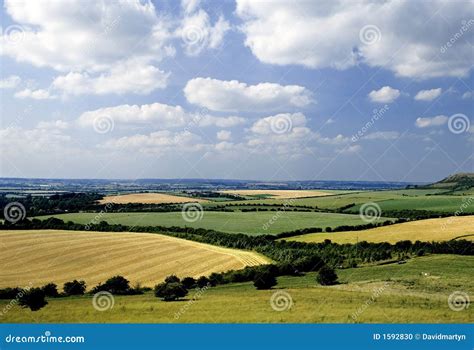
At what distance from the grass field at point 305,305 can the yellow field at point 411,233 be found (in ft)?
40.1

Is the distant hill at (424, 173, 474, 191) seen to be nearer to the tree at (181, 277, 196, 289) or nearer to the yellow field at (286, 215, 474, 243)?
the yellow field at (286, 215, 474, 243)

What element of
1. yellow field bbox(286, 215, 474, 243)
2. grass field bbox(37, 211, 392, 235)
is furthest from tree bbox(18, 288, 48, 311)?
grass field bbox(37, 211, 392, 235)

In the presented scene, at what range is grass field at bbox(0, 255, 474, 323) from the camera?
626 inches

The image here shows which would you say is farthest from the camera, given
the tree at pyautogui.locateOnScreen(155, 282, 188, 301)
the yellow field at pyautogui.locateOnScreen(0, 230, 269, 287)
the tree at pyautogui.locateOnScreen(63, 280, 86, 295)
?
the yellow field at pyautogui.locateOnScreen(0, 230, 269, 287)

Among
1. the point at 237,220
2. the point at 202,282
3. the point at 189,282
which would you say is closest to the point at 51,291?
the point at 189,282

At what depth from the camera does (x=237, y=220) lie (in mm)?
53125

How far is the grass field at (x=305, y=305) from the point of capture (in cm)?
1591

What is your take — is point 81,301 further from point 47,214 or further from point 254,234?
point 47,214

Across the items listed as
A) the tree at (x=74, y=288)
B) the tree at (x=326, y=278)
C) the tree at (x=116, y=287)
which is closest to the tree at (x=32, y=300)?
the tree at (x=74, y=288)

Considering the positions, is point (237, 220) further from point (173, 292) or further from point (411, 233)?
point (173, 292)

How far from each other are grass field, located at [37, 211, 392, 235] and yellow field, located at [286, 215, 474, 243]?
522cm

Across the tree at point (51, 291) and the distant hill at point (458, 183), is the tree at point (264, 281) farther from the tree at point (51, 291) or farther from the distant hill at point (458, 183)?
the distant hill at point (458, 183)

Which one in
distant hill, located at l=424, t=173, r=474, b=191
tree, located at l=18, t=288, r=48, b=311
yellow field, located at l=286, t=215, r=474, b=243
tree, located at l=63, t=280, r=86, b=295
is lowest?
tree, located at l=63, t=280, r=86, b=295

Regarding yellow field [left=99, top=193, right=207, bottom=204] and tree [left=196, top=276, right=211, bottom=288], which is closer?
tree [left=196, top=276, right=211, bottom=288]
